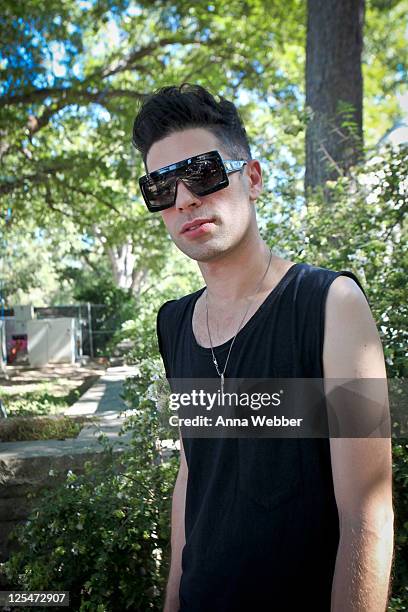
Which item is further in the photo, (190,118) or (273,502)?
(190,118)

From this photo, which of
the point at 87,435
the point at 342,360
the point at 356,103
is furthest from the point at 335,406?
the point at 356,103

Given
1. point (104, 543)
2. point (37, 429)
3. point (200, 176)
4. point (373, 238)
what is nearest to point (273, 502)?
point (200, 176)

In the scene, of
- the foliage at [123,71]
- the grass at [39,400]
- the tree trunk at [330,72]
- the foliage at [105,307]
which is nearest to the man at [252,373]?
the tree trunk at [330,72]

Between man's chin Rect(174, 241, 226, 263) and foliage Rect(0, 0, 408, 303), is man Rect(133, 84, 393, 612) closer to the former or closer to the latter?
man's chin Rect(174, 241, 226, 263)

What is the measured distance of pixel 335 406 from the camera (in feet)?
3.93

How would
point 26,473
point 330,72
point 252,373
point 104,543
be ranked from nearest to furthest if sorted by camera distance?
point 252,373 < point 104,543 < point 26,473 < point 330,72

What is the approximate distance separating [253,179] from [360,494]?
971mm

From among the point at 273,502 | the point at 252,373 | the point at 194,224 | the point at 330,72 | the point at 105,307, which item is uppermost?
the point at 105,307

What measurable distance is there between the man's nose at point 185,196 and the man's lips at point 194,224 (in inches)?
2.3

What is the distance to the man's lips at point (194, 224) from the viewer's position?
1526 millimetres

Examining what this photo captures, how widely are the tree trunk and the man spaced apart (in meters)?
3.41

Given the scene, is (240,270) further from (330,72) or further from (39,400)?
(39,400)

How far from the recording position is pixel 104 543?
2.51m

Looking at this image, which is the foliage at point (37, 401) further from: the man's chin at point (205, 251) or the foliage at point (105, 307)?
the foliage at point (105, 307)
